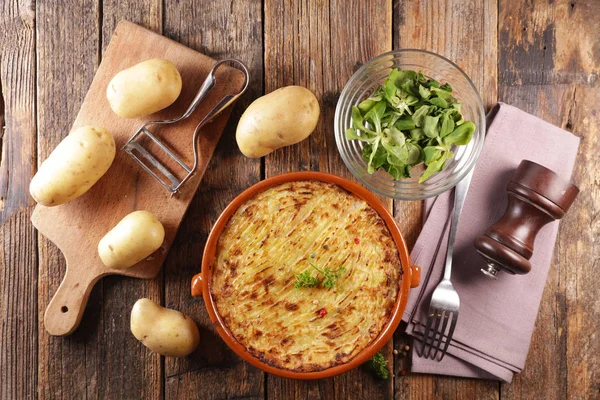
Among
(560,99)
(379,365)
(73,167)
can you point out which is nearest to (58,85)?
(73,167)

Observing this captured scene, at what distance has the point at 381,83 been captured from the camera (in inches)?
76.5

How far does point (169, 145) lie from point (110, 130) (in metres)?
0.24

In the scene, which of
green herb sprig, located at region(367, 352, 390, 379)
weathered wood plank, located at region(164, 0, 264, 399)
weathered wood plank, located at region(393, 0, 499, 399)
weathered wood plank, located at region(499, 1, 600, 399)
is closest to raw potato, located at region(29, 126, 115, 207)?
weathered wood plank, located at region(164, 0, 264, 399)

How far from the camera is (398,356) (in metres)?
2.01

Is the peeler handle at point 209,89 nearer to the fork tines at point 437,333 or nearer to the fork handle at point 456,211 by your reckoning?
the fork handle at point 456,211

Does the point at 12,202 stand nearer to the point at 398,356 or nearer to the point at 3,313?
the point at 3,313

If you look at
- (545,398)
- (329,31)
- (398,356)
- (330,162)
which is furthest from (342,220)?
(545,398)

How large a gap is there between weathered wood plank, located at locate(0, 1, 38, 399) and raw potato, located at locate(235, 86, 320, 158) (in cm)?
89

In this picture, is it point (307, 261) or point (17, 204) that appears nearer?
point (307, 261)

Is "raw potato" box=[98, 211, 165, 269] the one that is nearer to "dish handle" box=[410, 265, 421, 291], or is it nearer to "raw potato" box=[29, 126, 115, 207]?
"raw potato" box=[29, 126, 115, 207]

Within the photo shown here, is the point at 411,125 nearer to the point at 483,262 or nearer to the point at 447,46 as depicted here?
the point at 447,46

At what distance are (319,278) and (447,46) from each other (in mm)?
1021

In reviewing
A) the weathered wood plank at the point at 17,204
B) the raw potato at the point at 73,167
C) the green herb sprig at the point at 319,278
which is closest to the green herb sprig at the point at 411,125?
the green herb sprig at the point at 319,278

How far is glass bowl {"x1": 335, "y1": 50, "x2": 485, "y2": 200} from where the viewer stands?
1841 millimetres
